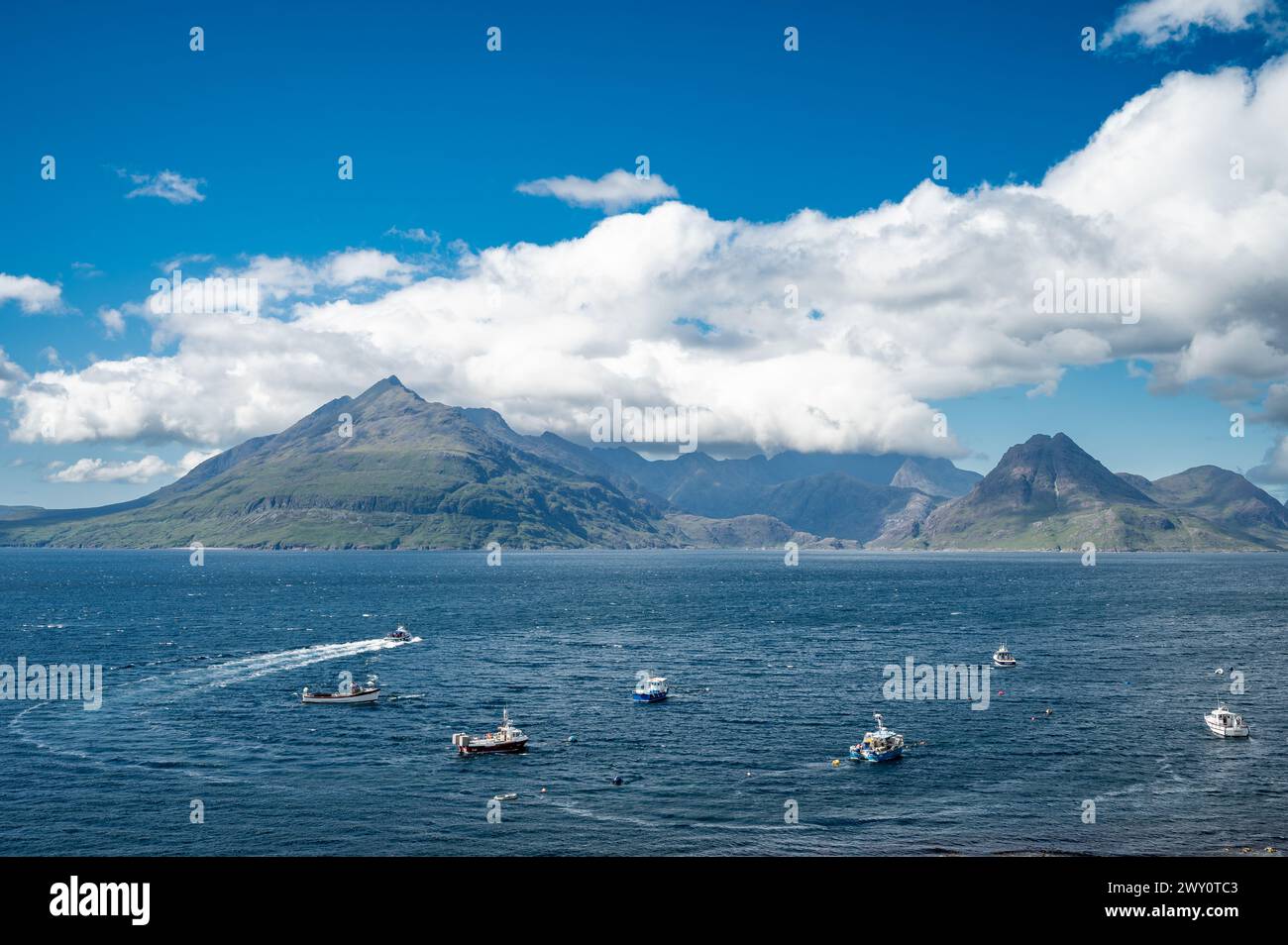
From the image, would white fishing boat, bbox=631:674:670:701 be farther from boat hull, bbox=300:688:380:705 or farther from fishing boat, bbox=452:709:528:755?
boat hull, bbox=300:688:380:705

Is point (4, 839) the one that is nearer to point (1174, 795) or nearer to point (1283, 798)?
point (1174, 795)

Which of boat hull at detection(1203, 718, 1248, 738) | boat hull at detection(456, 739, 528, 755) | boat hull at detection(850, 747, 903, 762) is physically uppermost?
boat hull at detection(456, 739, 528, 755)

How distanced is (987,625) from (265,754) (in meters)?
158

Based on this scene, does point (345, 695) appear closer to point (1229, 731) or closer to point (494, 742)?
point (494, 742)

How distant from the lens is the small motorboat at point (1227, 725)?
95.1 meters

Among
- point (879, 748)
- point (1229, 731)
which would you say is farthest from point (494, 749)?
point (1229, 731)

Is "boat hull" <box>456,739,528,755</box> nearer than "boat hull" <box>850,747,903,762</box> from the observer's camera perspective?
No

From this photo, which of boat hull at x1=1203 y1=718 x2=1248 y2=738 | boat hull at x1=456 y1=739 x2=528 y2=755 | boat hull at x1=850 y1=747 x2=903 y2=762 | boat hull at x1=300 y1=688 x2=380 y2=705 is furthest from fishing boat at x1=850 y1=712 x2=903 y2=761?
boat hull at x1=300 y1=688 x2=380 y2=705

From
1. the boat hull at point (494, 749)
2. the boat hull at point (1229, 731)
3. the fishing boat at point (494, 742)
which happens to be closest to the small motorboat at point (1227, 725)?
the boat hull at point (1229, 731)

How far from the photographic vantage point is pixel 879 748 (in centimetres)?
8712

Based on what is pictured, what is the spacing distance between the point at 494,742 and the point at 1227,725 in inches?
3030

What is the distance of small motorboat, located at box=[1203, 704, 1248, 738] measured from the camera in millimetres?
95125

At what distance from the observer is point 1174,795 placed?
252ft

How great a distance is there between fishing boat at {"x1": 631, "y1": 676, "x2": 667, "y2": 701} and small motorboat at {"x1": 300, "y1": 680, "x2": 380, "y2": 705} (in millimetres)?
33527
